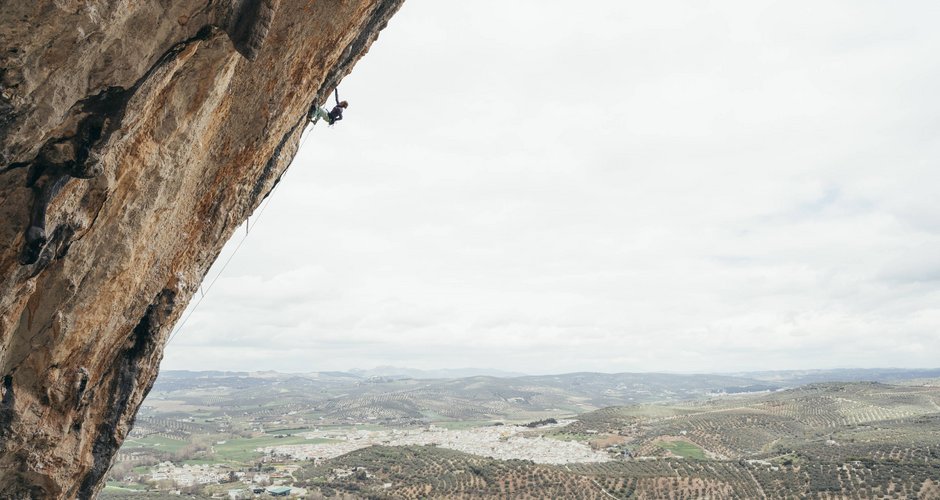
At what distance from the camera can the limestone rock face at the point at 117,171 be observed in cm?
660

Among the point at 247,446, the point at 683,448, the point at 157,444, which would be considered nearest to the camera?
the point at 683,448

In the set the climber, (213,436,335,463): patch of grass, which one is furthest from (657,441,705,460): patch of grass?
the climber

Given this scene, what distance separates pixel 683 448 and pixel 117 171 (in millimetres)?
107603

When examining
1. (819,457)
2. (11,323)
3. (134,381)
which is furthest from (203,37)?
(819,457)

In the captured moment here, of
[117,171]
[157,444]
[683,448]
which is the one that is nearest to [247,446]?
[157,444]

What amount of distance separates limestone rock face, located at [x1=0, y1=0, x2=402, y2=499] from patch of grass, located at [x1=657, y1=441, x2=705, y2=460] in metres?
96.0

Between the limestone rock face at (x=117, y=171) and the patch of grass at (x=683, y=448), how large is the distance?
9597 centimetres

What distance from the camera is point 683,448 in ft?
323

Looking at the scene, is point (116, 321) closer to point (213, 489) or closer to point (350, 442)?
point (213, 489)

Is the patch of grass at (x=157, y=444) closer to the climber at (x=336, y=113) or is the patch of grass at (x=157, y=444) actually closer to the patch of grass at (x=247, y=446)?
the patch of grass at (x=247, y=446)

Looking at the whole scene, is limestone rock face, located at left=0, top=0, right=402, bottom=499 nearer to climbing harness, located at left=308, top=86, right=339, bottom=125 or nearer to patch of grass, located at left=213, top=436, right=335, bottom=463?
climbing harness, located at left=308, top=86, right=339, bottom=125

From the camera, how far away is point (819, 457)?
68.6 meters

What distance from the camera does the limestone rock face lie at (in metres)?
6.60

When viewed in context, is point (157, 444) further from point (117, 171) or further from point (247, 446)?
point (117, 171)
